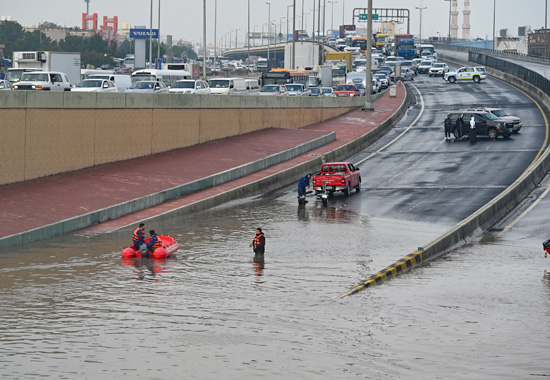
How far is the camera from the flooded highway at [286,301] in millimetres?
17172

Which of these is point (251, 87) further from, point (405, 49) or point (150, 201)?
point (405, 49)

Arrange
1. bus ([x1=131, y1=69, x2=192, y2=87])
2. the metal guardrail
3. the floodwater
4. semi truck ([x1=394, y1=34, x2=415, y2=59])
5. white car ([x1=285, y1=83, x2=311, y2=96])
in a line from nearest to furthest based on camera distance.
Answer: the floodwater → bus ([x1=131, y1=69, x2=192, y2=87]) → white car ([x1=285, y1=83, x2=311, y2=96]) → the metal guardrail → semi truck ([x1=394, y1=34, x2=415, y2=59])

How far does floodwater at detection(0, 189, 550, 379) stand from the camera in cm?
1706

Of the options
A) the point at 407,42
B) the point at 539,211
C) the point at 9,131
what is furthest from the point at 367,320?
the point at 407,42

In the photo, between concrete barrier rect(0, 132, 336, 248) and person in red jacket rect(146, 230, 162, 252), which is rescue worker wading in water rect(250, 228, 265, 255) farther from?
concrete barrier rect(0, 132, 336, 248)

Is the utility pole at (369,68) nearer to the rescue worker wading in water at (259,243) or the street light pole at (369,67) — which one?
the street light pole at (369,67)

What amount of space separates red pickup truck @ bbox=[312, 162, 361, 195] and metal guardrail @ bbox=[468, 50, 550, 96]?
119 feet

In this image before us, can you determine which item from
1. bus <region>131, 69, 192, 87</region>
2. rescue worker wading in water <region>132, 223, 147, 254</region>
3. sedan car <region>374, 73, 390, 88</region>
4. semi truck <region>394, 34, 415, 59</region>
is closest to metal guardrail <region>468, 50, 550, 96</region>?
semi truck <region>394, 34, 415, 59</region>

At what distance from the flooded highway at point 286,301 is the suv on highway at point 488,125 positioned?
17.3 meters

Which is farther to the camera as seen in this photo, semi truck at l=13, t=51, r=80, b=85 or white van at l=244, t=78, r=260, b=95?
white van at l=244, t=78, r=260, b=95

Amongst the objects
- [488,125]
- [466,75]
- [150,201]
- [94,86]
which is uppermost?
[466,75]

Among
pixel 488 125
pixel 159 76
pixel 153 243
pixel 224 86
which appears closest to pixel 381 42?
pixel 159 76

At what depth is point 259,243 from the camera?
1094 inches

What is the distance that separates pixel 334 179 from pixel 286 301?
60.4 ft
